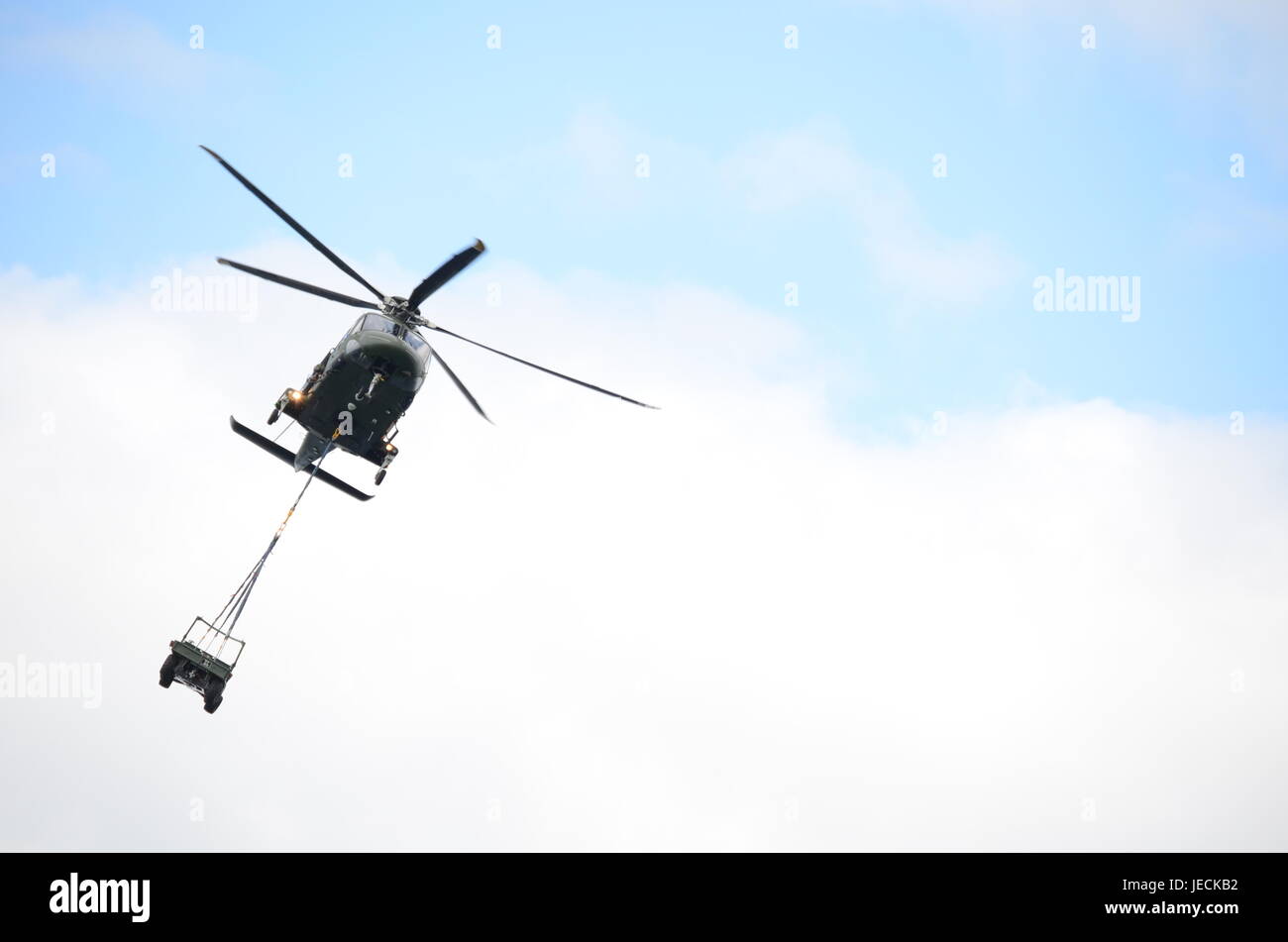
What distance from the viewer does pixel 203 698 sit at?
1388 inches

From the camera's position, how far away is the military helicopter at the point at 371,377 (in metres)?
35.5

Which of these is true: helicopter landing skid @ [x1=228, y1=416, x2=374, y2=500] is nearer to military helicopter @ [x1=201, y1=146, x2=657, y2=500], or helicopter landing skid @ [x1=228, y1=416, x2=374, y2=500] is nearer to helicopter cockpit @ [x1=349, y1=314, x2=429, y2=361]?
military helicopter @ [x1=201, y1=146, x2=657, y2=500]

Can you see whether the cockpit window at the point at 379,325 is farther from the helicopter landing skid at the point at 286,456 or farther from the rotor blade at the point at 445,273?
the helicopter landing skid at the point at 286,456

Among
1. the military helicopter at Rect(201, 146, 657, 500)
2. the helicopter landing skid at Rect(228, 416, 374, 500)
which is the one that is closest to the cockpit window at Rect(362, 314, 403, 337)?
the military helicopter at Rect(201, 146, 657, 500)

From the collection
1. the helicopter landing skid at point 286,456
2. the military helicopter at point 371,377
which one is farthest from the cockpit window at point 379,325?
the helicopter landing skid at point 286,456

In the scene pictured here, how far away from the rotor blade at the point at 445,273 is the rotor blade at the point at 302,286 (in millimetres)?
1108

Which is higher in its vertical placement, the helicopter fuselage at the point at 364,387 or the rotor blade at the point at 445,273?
the rotor blade at the point at 445,273

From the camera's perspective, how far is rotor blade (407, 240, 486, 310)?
34.8 metres

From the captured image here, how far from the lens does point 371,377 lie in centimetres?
3566

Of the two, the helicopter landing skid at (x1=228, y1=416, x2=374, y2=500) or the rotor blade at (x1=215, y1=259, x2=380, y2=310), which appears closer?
the rotor blade at (x1=215, y1=259, x2=380, y2=310)
